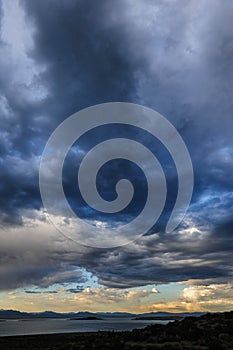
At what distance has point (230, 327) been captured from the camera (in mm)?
49562

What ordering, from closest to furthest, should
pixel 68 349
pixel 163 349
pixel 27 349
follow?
1. pixel 163 349
2. pixel 68 349
3. pixel 27 349

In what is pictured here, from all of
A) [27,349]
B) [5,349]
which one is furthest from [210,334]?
[5,349]

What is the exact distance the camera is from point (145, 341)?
44844 millimetres

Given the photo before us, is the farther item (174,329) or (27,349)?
(27,349)

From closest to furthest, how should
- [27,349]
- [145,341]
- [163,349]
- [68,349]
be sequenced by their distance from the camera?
[163,349] < [145,341] < [68,349] < [27,349]

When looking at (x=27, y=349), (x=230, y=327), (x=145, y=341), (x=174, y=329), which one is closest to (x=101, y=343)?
(x=145, y=341)

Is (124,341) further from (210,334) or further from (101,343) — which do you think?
(210,334)

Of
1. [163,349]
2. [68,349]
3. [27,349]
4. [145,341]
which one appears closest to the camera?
[163,349]

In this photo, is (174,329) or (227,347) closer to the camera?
(227,347)

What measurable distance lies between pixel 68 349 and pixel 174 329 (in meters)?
14.8

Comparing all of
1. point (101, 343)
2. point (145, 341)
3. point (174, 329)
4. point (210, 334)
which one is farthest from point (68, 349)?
point (210, 334)

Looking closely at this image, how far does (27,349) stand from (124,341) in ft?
94.3

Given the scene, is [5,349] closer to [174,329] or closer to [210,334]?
[174,329]

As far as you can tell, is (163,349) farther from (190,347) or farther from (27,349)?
(27,349)
